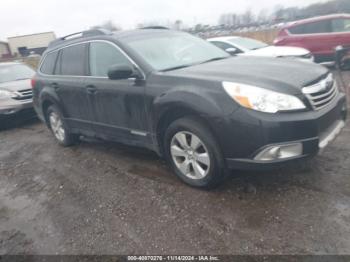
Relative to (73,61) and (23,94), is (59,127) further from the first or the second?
(23,94)

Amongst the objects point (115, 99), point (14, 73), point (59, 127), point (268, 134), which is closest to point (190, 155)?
point (268, 134)

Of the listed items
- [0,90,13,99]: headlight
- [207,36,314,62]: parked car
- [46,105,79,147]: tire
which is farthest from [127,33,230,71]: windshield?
[0,90,13,99]: headlight

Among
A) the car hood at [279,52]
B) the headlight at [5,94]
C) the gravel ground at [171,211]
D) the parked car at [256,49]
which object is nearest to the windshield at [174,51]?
the gravel ground at [171,211]

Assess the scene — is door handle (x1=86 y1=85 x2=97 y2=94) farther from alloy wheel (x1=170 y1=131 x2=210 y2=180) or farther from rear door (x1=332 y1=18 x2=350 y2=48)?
rear door (x1=332 y1=18 x2=350 y2=48)

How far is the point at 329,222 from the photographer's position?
8.97ft

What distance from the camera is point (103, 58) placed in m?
4.28

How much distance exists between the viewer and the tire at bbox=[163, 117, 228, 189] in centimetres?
319

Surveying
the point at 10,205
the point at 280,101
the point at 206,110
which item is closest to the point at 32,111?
the point at 10,205

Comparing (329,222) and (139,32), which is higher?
(139,32)

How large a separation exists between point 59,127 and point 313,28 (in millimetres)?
8809

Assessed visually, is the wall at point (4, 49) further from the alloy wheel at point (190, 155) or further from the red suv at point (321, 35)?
the alloy wheel at point (190, 155)

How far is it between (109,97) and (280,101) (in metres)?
2.19

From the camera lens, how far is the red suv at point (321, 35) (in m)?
9.91

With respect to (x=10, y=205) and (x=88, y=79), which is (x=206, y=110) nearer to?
(x=88, y=79)
